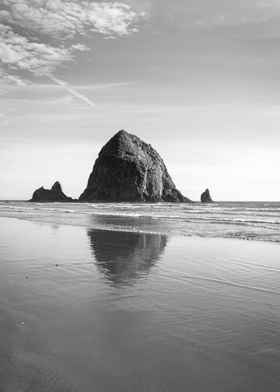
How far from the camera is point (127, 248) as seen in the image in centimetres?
1297

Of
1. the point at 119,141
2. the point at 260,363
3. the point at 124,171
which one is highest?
the point at 119,141

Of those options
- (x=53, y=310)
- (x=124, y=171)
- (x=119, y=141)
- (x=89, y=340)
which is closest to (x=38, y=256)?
(x=53, y=310)

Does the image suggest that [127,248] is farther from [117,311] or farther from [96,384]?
[96,384]

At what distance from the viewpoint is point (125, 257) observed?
35.7 feet

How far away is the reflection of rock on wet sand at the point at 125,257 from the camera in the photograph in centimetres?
827

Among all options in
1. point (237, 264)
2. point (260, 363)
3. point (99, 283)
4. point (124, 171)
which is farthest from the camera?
point (124, 171)

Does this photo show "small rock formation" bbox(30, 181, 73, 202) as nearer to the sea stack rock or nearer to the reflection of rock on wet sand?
the sea stack rock

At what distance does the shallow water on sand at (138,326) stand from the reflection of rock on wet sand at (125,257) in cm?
7

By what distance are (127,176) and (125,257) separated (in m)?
135

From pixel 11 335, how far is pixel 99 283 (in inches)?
122

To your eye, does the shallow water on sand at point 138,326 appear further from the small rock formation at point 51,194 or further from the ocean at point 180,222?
the small rock formation at point 51,194

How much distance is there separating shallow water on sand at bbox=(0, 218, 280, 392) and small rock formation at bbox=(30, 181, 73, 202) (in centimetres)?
15187

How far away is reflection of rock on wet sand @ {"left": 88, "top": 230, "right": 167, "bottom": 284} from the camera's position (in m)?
A: 8.27

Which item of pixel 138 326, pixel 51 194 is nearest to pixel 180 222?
pixel 138 326
